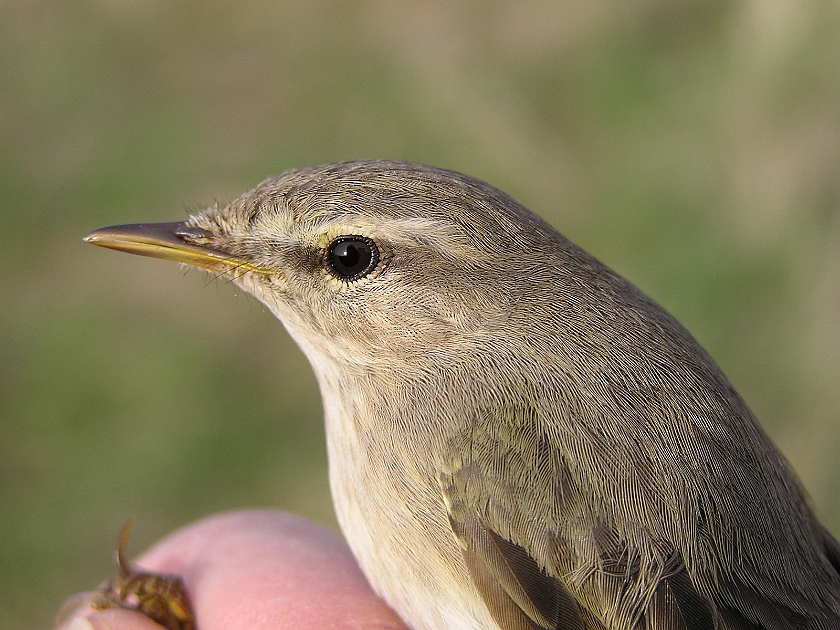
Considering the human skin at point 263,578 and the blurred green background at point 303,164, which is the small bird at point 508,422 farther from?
the blurred green background at point 303,164

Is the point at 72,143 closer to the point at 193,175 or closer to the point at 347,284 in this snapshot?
the point at 193,175

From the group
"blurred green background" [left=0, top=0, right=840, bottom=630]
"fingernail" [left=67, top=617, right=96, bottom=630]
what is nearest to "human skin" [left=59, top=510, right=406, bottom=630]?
"fingernail" [left=67, top=617, right=96, bottom=630]

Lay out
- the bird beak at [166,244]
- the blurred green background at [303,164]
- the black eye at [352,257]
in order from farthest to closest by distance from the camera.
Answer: the blurred green background at [303,164] → the bird beak at [166,244] → the black eye at [352,257]

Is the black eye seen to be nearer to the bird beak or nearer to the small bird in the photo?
the small bird

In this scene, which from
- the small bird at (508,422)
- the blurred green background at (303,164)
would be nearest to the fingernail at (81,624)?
the small bird at (508,422)

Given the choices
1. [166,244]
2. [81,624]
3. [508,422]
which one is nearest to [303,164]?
[166,244]

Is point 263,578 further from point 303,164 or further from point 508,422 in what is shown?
point 303,164

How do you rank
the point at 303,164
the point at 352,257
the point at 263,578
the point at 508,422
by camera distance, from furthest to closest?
the point at 303,164, the point at 263,578, the point at 352,257, the point at 508,422
